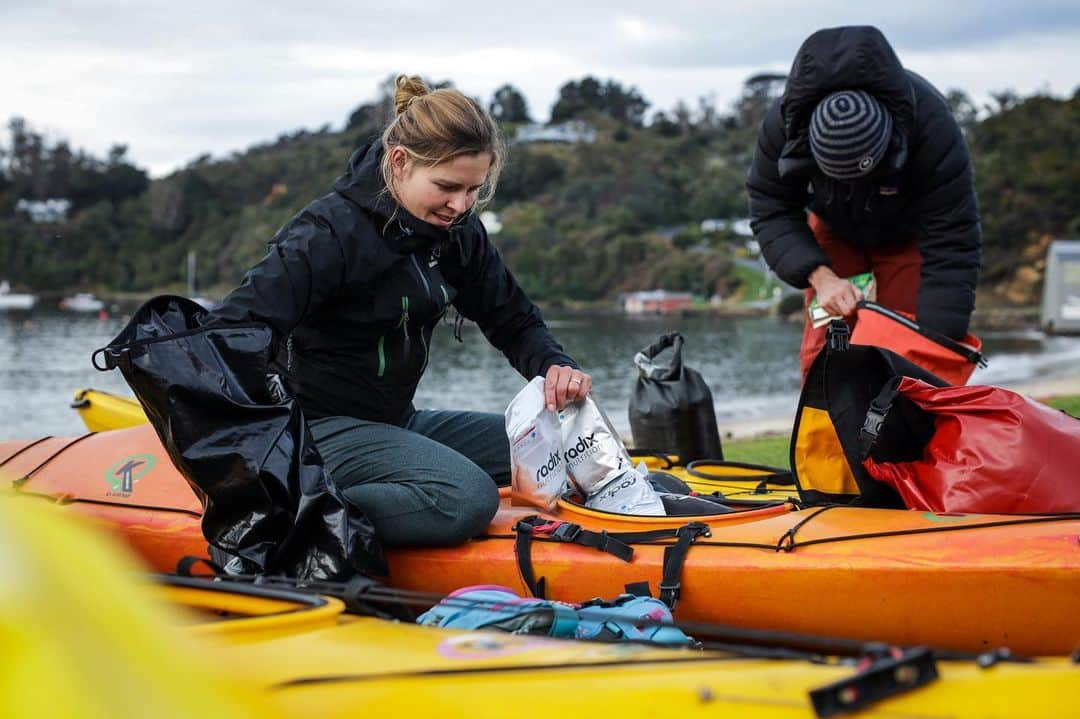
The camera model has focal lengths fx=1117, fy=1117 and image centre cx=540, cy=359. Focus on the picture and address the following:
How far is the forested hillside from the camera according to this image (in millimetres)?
50594

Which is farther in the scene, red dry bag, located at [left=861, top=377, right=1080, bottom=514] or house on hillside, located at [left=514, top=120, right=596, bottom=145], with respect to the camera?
house on hillside, located at [left=514, top=120, right=596, bottom=145]

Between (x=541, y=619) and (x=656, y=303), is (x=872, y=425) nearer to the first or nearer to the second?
(x=541, y=619)

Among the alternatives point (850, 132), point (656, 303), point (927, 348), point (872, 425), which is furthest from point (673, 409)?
point (656, 303)

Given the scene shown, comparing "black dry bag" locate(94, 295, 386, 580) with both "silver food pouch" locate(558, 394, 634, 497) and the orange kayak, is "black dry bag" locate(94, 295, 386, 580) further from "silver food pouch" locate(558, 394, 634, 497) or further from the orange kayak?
"silver food pouch" locate(558, 394, 634, 497)

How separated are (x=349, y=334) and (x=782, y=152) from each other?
241 centimetres

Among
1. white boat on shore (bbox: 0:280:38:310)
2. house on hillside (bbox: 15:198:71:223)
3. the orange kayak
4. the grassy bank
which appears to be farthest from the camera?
house on hillside (bbox: 15:198:71:223)

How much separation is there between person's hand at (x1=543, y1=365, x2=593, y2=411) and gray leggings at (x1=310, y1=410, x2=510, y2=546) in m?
0.40

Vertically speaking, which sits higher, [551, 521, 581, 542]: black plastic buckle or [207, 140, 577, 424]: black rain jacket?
[207, 140, 577, 424]: black rain jacket

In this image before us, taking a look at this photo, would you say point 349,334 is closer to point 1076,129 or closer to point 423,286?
point 423,286

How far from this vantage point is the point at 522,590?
140 inches

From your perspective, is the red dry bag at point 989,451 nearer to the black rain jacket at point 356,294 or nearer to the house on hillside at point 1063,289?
the black rain jacket at point 356,294

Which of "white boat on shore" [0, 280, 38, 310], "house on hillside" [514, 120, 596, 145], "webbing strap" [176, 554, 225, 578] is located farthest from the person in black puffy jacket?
"house on hillside" [514, 120, 596, 145]

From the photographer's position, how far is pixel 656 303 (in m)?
59.8

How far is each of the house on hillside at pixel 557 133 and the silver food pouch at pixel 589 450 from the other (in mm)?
105164
